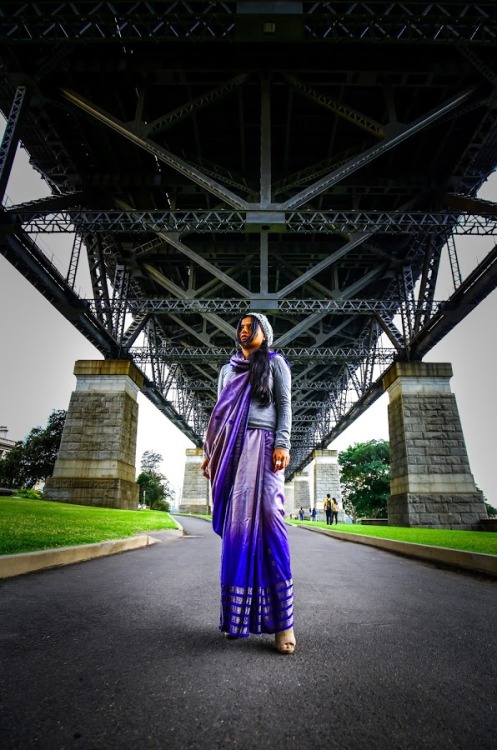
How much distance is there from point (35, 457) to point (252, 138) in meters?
38.3

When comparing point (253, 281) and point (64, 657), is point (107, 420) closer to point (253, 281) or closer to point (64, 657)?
point (253, 281)

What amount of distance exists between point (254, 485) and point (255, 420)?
15.3 inches

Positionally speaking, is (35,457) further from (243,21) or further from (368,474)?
(243,21)

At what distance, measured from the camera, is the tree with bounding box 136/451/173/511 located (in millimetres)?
81194

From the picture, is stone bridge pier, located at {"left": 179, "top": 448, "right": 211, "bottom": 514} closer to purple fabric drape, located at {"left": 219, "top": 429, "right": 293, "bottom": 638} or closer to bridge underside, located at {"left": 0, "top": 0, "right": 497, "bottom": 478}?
bridge underside, located at {"left": 0, "top": 0, "right": 497, "bottom": 478}

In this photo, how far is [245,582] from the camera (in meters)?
2.13

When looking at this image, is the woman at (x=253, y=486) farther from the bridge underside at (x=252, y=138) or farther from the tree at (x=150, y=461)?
the tree at (x=150, y=461)

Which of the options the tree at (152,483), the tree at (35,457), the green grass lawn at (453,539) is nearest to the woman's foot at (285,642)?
the green grass lawn at (453,539)

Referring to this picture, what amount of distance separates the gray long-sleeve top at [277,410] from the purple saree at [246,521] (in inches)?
1.9

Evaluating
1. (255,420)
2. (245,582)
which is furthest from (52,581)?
(255,420)

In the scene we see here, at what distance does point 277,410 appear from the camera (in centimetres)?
258

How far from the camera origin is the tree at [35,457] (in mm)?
40875

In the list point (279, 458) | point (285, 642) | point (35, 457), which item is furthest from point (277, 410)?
point (35, 457)

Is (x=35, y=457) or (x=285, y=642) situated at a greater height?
(x=35, y=457)
